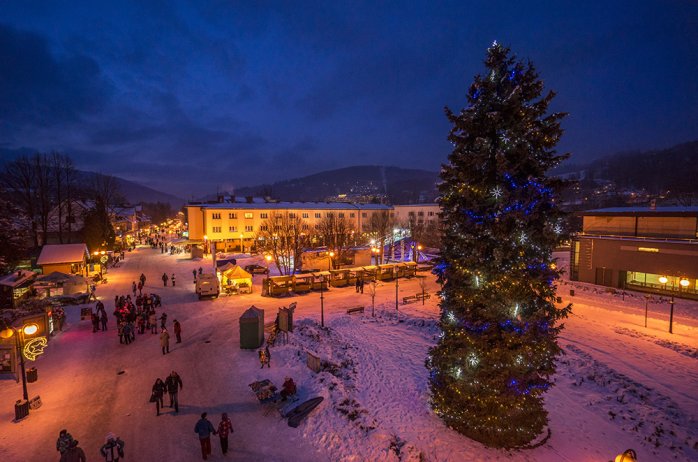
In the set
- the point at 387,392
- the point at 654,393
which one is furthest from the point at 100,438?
the point at 654,393

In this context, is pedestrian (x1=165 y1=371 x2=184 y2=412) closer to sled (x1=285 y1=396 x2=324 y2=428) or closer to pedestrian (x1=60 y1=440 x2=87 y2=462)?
pedestrian (x1=60 y1=440 x2=87 y2=462)

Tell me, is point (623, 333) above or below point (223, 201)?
below

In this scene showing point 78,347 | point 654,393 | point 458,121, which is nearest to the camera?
point 458,121

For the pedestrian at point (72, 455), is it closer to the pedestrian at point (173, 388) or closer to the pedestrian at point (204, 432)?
the pedestrian at point (204, 432)

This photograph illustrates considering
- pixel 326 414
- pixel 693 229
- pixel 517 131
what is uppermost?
pixel 517 131

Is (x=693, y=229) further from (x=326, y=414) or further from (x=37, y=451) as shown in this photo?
(x=37, y=451)

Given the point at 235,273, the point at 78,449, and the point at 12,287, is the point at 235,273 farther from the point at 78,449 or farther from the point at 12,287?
the point at 78,449

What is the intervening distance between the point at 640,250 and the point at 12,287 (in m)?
49.4

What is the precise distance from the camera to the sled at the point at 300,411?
10219mm

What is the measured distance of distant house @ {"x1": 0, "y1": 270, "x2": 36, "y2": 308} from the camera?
2177 centimetres

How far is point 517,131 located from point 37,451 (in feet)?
51.8

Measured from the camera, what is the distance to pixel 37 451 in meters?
9.09

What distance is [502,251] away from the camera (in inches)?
327

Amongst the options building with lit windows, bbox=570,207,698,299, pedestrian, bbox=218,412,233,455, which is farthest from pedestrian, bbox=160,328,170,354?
building with lit windows, bbox=570,207,698,299
